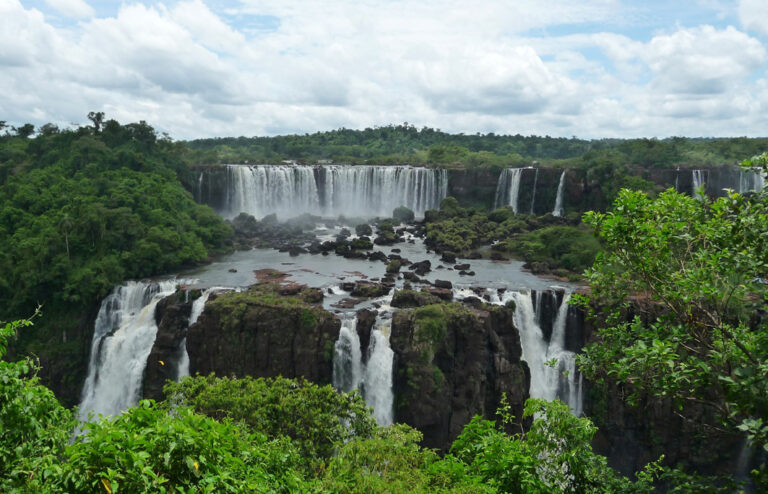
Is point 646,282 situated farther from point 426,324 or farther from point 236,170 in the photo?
point 236,170

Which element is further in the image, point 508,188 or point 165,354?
point 508,188

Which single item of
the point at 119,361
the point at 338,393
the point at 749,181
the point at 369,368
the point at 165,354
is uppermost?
the point at 749,181

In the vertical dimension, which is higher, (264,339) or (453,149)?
(453,149)

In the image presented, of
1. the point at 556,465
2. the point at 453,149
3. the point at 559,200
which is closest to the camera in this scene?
the point at 556,465

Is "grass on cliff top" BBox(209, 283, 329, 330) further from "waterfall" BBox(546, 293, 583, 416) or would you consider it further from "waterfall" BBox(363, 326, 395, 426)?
"waterfall" BBox(546, 293, 583, 416)

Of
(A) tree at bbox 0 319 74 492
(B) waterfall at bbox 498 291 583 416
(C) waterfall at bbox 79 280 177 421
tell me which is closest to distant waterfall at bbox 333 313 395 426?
(B) waterfall at bbox 498 291 583 416

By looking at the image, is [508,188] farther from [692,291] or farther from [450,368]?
[692,291]

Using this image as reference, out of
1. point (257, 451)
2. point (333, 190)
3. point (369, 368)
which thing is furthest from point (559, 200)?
point (257, 451)

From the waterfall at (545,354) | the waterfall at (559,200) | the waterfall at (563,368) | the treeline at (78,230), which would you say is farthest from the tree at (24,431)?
the waterfall at (559,200)

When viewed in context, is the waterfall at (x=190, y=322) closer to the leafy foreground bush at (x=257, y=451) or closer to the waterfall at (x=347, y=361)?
the waterfall at (x=347, y=361)
